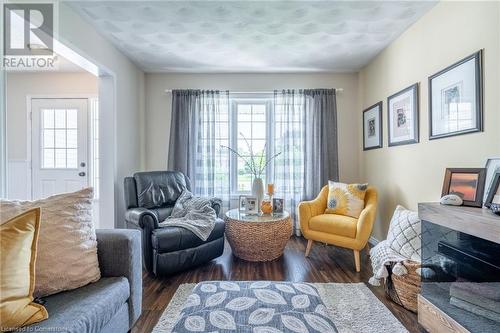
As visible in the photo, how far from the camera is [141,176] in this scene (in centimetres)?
305

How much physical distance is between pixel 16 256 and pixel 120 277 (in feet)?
1.75

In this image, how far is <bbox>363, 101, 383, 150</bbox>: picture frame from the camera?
11.0 feet

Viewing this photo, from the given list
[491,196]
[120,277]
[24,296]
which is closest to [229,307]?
[120,277]

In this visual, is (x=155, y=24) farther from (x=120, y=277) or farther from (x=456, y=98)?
(x=456, y=98)

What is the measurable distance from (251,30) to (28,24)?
6.23ft

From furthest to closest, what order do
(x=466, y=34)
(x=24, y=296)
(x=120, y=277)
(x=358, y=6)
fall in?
(x=358, y=6) < (x=466, y=34) < (x=120, y=277) < (x=24, y=296)

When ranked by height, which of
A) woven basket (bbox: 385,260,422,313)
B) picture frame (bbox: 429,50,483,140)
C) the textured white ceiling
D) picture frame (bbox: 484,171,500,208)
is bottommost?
woven basket (bbox: 385,260,422,313)

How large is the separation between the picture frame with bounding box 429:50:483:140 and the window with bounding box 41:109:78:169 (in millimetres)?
4490

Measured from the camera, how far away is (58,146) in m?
3.86

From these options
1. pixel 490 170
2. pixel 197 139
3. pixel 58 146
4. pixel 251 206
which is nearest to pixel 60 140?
pixel 58 146

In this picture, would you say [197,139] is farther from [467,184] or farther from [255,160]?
[467,184]

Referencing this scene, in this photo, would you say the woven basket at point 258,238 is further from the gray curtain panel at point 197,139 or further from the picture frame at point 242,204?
the gray curtain panel at point 197,139

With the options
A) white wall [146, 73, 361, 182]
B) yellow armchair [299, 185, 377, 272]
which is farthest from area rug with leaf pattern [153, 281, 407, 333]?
white wall [146, 73, 361, 182]

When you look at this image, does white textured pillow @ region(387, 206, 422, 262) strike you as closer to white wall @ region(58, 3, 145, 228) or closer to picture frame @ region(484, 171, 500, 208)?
picture frame @ region(484, 171, 500, 208)
